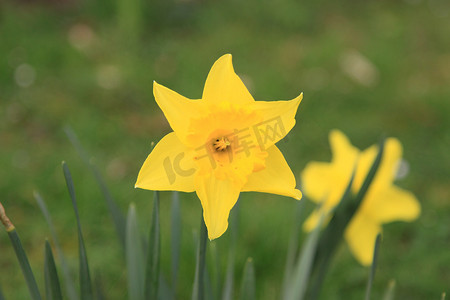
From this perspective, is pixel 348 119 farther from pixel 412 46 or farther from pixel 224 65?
pixel 224 65

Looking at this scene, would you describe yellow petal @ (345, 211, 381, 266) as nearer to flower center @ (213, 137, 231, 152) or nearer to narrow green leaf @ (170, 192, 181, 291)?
narrow green leaf @ (170, 192, 181, 291)

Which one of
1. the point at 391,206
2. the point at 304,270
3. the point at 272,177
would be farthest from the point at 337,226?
the point at 391,206

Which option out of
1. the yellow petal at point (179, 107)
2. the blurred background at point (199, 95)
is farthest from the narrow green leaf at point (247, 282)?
the blurred background at point (199, 95)

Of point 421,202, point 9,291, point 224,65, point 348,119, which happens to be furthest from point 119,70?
point 224,65

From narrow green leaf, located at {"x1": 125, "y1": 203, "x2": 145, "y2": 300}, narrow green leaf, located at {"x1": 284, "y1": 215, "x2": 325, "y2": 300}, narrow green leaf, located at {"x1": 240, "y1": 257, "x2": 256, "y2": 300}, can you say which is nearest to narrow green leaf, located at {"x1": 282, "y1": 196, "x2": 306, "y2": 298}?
narrow green leaf, located at {"x1": 284, "y1": 215, "x2": 325, "y2": 300}

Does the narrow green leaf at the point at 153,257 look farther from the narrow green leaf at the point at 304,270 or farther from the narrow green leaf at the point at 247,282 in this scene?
the narrow green leaf at the point at 304,270

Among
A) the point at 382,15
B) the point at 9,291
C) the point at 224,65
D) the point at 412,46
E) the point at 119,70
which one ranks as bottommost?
the point at 9,291

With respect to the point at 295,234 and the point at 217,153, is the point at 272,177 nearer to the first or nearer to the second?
the point at 217,153
